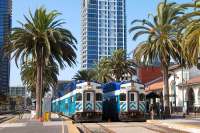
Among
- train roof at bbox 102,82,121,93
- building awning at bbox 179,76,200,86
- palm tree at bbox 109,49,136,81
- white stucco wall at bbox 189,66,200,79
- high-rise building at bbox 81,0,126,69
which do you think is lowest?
train roof at bbox 102,82,121,93

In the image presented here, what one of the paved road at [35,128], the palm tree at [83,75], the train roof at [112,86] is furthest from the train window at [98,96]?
the palm tree at [83,75]

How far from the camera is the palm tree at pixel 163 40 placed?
50.1 metres

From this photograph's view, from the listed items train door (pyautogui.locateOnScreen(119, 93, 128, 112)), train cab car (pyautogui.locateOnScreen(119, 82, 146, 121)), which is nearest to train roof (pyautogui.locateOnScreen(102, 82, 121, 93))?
train cab car (pyautogui.locateOnScreen(119, 82, 146, 121))

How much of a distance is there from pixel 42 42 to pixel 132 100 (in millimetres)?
10643

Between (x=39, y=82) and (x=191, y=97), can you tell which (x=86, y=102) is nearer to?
(x=39, y=82)

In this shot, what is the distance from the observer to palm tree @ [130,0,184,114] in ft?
164

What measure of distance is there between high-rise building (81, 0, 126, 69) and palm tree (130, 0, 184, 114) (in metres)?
115

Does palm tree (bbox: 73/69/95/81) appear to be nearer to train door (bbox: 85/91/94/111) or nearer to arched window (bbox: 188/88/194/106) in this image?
arched window (bbox: 188/88/194/106)

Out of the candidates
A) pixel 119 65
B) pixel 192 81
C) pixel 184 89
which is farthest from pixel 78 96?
pixel 119 65

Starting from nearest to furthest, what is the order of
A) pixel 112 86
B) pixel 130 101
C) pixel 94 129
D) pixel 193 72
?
pixel 94 129 → pixel 130 101 → pixel 112 86 → pixel 193 72

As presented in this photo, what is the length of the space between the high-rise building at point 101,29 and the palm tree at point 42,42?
12144cm

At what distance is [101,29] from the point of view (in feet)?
600

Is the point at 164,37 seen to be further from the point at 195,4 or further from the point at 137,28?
the point at 195,4

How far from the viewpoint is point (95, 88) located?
41.8m
